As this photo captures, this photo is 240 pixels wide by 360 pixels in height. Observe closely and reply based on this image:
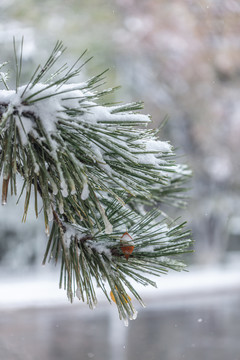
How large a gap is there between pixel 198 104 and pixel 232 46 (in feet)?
4.11

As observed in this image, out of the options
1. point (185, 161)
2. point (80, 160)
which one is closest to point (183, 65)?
point (185, 161)

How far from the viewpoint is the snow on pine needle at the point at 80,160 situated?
0.91 meters

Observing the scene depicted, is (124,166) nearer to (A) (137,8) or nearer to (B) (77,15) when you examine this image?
(B) (77,15)

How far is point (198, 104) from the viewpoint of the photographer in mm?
9758

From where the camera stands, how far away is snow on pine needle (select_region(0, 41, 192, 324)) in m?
0.91

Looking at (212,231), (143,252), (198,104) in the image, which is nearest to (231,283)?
(212,231)

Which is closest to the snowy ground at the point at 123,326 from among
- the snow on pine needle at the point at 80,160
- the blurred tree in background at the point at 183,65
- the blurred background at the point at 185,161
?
the blurred background at the point at 185,161

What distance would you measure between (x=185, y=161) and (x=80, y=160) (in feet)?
24.8

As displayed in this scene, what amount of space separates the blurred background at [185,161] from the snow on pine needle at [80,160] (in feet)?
15.5

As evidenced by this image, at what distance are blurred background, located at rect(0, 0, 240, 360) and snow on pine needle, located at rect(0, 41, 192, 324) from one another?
471cm

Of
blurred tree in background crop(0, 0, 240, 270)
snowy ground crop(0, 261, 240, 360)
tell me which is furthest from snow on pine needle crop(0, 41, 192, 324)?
blurred tree in background crop(0, 0, 240, 270)

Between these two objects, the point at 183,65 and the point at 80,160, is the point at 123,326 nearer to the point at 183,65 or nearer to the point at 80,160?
the point at 183,65

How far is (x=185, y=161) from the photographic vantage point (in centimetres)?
843

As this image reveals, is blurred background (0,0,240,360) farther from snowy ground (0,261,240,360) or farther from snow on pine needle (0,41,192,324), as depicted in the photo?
snow on pine needle (0,41,192,324)
